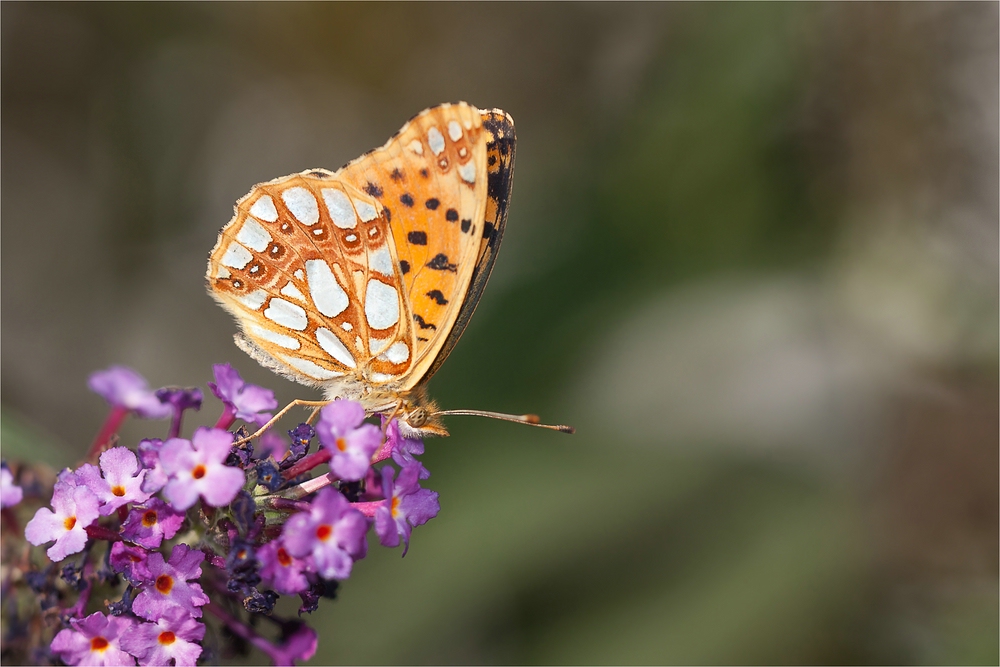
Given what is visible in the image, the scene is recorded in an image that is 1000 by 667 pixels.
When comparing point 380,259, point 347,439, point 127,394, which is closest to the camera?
point 347,439

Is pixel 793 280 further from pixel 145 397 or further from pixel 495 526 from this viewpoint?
pixel 145 397

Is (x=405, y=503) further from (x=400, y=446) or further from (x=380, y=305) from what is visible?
(x=380, y=305)

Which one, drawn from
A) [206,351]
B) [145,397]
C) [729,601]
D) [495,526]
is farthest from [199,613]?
[206,351]

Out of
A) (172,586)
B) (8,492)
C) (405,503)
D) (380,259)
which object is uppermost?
(380,259)

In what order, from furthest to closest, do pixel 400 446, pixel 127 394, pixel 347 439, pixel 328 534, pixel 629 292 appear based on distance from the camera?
pixel 629 292, pixel 400 446, pixel 127 394, pixel 347 439, pixel 328 534

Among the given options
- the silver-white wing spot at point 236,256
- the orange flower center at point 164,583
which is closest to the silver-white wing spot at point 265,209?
the silver-white wing spot at point 236,256

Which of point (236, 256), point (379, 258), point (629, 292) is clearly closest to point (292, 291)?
point (236, 256)

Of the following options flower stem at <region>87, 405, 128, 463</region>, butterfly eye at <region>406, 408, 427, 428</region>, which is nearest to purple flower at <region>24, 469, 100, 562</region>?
flower stem at <region>87, 405, 128, 463</region>
